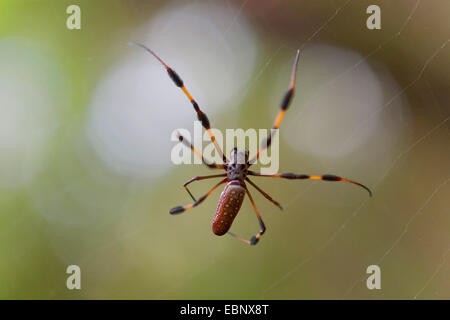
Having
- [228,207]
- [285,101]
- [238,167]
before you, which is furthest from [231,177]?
[285,101]

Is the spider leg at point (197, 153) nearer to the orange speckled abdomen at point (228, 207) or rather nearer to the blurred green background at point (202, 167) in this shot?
the orange speckled abdomen at point (228, 207)

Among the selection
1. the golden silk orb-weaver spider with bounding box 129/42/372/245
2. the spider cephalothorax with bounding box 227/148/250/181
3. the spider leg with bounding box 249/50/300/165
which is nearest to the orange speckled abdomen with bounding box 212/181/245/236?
the golden silk orb-weaver spider with bounding box 129/42/372/245

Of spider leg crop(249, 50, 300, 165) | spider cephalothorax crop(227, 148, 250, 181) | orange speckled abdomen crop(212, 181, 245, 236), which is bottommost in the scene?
orange speckled abdomen crop(212, 181, 245, 236)

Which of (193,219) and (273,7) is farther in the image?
(193,219)

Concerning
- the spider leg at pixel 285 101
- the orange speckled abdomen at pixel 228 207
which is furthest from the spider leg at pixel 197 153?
the spider leg at pixel 285 101

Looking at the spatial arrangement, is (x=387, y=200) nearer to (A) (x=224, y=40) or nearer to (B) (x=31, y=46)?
(A) (x=224, y=40)

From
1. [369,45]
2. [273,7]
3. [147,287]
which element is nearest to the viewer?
[369,45]

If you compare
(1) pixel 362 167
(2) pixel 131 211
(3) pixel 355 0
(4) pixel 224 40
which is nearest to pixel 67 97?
(2) pixel 131 211

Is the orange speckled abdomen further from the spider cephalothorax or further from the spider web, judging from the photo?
the spider web
